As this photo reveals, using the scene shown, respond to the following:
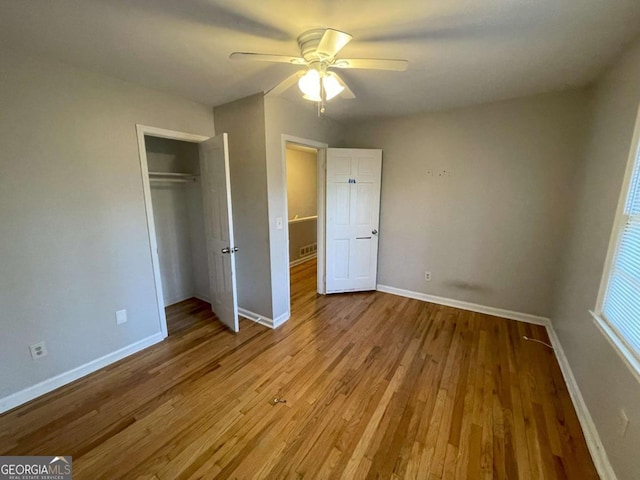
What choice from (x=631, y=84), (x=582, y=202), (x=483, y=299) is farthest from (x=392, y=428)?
(x=631, y=84)

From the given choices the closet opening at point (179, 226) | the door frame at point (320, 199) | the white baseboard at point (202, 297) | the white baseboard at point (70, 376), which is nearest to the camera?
the white baseboard at point (70, 376)

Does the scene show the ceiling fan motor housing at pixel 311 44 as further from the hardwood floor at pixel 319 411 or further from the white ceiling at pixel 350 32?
the hardwood floor at pixel 319 411

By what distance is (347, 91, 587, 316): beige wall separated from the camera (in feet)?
8.79

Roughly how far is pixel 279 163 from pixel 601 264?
272 centimetres

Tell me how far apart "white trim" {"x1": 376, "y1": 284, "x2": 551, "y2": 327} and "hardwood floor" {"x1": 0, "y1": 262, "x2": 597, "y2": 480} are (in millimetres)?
169

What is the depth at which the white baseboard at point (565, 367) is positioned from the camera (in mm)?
1460

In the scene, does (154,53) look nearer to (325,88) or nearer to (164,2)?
(164,2)

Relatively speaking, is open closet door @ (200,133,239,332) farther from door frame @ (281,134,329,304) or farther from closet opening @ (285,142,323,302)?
closet opening @ (285,142,323,302)

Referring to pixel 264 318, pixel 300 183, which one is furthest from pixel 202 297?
pixel 300 183

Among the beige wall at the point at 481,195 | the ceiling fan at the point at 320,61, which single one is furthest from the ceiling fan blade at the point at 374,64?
the beige wall at the point at 481,195

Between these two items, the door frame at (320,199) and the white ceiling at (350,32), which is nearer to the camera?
the white ceiling at (350,32)

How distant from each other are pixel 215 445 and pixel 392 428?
1.11 m

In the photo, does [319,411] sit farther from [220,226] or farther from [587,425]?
[220,226]

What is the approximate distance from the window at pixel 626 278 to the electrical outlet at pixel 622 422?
265 millimetres
